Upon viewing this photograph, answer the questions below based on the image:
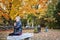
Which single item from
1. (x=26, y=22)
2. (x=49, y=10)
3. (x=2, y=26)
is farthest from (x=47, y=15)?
(x=2, y=26)

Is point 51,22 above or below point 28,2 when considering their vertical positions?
below

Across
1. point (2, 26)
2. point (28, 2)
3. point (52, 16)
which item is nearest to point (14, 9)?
point (28, 2)

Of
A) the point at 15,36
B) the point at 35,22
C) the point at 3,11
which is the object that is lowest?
the point at 35,22

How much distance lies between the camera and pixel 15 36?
9.92 meters

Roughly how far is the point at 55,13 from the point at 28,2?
64.4 feet

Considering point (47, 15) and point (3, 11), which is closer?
point (3, 11)

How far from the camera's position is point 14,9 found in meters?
8.41

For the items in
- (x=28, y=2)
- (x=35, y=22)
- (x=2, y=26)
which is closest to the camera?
(x=28, y=2)

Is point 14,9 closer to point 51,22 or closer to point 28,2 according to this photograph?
point 28,2

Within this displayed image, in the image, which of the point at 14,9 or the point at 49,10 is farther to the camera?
the point at 49,10

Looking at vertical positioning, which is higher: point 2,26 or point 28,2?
point 28,2

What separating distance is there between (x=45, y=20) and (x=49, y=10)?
6.48 ft

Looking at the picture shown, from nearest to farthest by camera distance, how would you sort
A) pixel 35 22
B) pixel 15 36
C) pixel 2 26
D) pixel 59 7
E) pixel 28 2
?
pixel 28 2, pixel 15 36, pixel 2 26, pixel 59 7, pixel 35 22

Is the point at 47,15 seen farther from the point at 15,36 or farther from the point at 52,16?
the point at 15,36
